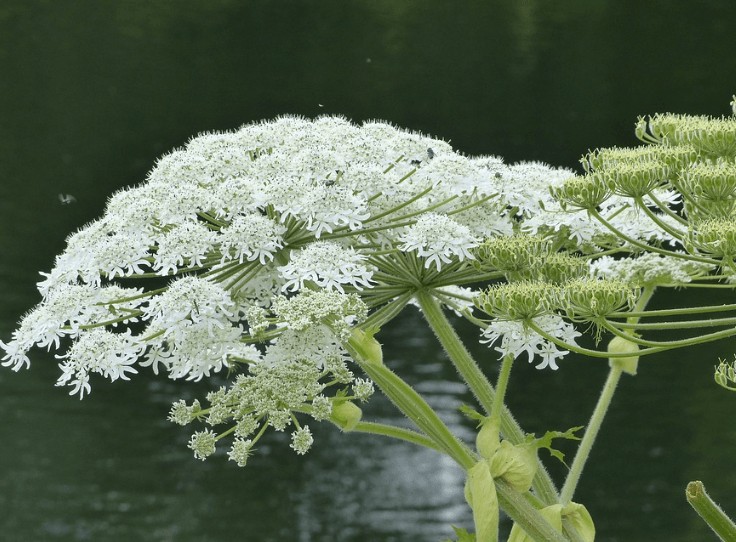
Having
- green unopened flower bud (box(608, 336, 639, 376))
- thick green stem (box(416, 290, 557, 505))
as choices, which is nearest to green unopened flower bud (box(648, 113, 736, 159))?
green unopened flower bud (box(608, 336, 639, 376))

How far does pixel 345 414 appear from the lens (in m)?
3.46

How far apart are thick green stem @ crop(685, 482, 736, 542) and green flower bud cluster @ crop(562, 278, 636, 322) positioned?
1.63 ft

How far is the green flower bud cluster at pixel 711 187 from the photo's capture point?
3.13 meters

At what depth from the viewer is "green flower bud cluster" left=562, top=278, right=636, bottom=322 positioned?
9.93ft

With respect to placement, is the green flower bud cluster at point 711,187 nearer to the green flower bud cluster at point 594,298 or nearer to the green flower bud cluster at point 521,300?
the green flower bud cluster at point 594,298

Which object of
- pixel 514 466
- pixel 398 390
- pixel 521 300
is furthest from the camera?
pixel 514 466

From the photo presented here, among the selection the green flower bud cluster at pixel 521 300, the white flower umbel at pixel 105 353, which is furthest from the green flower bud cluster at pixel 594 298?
the white flower umbel at pixel 105 353

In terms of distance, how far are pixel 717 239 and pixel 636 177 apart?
13.5 inches

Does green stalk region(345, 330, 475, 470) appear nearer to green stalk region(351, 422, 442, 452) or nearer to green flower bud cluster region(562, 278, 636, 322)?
green stalk region(351, 422, 442, 452)

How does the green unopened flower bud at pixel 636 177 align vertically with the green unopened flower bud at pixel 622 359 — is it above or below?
above

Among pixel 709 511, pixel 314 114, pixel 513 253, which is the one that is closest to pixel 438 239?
pixel 513 253

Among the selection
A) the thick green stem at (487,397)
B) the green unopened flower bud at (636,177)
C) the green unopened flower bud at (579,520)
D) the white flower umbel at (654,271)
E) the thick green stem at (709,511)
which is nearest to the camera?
the thick green stem at (709,511)

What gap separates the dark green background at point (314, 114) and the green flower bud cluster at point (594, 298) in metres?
11.1

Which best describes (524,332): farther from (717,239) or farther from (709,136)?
(709,136)
